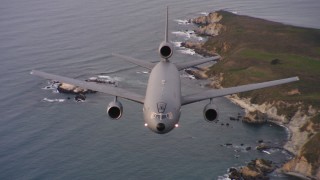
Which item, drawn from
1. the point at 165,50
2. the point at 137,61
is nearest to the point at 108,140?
the point at 137,61

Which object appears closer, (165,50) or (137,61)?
(165,50)

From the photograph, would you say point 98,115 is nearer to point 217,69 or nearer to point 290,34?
point 217,69

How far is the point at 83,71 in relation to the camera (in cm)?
17362

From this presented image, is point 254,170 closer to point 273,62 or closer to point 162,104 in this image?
point 162,104

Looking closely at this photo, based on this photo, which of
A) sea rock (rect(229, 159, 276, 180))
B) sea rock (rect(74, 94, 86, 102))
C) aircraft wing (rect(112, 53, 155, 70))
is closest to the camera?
aircraft wing (rect(112, 53, 155, 70))

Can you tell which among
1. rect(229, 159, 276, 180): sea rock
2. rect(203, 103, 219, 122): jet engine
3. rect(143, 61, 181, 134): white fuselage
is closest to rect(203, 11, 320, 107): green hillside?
rect(229, 159, 276, 180): sea rock

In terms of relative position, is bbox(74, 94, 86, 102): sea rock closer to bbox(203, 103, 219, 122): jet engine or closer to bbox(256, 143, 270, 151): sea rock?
bbox(256, 143, 270, 151): sea rock

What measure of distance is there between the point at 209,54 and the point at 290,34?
38582 mm

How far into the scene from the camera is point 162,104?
150 ft

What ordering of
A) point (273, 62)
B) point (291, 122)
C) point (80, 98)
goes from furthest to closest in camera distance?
1. point (273, 62)
2. point (80, 98)
3. point (291, 122)

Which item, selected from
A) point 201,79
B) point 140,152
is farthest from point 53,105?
point 201,79

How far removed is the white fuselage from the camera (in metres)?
44.7

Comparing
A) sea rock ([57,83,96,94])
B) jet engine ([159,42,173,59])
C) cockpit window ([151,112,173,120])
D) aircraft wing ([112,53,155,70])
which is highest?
sea rock ([57,83,96,94])

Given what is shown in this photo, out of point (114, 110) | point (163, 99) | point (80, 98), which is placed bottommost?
point (163, 99)
